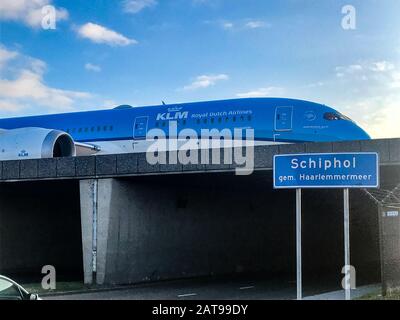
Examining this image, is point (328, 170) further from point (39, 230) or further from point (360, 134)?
point (39, 230)

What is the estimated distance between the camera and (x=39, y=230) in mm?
23672

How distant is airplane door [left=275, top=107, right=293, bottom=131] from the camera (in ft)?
66.3

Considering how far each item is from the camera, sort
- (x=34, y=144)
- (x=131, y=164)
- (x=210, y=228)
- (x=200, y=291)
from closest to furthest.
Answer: (x=200, y=291) < (x=131, y=164) < (x=34, y=144) < (x=210, y=228)

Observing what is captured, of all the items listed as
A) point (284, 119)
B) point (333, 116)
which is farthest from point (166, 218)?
point (333, 116)

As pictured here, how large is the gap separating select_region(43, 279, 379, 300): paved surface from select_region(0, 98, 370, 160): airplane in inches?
200

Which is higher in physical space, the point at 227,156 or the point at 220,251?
the point at 227,156

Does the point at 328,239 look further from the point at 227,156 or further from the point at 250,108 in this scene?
the point at 227,156

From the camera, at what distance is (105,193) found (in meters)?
17.3

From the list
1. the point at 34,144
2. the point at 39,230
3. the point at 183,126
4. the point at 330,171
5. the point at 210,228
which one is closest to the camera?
the point at 330,171

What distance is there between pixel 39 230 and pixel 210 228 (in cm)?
706

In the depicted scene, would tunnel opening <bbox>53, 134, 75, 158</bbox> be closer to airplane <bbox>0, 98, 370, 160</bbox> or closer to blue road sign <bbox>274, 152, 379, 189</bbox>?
airplane <bbox>0, 98, 370, 160</bbox>

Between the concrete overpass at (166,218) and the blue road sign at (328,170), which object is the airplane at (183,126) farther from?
the blue road sign at (328,170)
